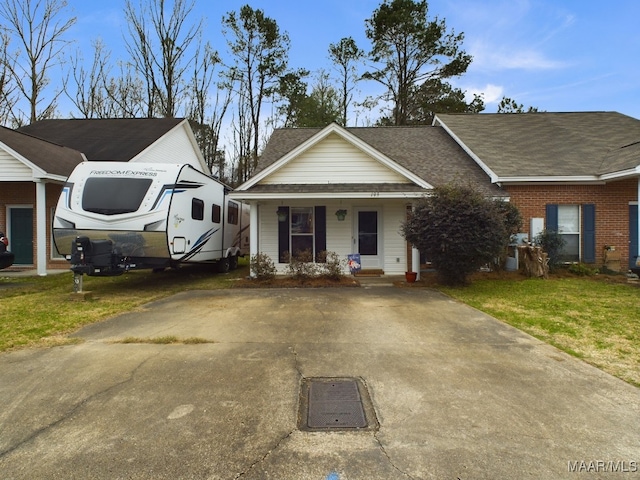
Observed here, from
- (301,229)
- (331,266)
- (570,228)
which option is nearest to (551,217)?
(570,228)

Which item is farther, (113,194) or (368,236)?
(368,236)

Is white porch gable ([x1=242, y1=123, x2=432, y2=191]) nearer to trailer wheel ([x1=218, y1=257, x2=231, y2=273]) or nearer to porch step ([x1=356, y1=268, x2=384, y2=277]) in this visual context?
porch step ([x1=356, y1=268, x2=384, y2=277])

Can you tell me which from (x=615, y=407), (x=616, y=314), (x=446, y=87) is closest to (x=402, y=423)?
(x=615, y=407)

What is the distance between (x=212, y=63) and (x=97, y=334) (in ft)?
90.4

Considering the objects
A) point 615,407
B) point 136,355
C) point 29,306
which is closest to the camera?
point 615,407

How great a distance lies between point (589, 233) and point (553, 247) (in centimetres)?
155

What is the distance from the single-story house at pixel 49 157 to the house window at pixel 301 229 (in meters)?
7.07

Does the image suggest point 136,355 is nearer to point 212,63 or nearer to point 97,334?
point 97,334

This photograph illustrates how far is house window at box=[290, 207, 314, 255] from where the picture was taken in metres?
13.1

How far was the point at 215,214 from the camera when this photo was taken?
12484mm

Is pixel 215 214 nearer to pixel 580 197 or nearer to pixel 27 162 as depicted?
pixel 27 162

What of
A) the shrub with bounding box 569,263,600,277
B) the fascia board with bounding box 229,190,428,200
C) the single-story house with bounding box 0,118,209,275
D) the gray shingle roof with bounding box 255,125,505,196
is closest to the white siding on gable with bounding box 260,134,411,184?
the gray shingle roof with bounding box 255,125,505,196

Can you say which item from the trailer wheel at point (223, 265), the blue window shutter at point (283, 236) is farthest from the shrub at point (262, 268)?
the trailer wheel at point (223, 265)

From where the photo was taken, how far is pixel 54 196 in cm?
1459
